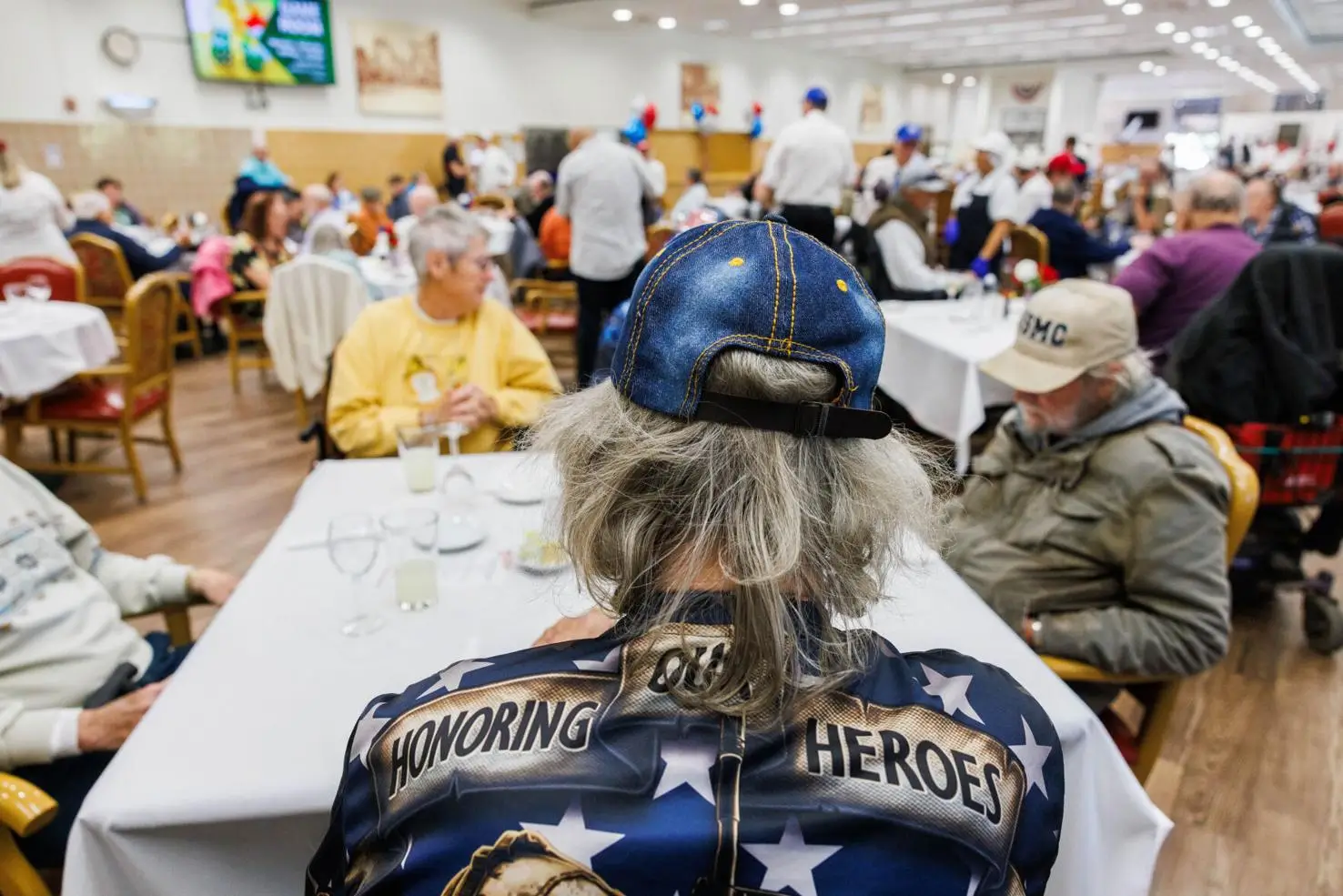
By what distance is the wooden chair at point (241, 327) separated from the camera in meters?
5.43

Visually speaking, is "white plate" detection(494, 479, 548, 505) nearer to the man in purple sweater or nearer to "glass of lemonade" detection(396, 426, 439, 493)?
"glass of lemonade" detection(396, 426, 439, 493)

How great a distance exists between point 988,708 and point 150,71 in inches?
445

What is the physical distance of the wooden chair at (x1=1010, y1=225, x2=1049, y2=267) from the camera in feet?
15.7

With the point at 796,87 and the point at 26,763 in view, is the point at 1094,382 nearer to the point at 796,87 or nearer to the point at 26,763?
the point at 26,763

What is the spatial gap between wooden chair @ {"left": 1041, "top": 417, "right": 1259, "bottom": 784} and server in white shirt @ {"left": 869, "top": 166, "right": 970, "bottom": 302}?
2963 mm

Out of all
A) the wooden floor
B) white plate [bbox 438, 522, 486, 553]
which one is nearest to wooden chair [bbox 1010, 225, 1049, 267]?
the wooden floor

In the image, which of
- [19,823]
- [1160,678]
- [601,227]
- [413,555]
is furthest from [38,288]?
[1160,678]

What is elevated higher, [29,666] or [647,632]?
[647,632]

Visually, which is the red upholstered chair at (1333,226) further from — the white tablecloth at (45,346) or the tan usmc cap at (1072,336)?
the white tablecloth at (45,346)

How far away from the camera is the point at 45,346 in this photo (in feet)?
11.6

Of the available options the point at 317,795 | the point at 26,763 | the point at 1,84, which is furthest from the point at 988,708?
the point at 1,84

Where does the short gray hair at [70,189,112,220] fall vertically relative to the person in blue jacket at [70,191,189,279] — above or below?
above

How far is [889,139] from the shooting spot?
21.5m

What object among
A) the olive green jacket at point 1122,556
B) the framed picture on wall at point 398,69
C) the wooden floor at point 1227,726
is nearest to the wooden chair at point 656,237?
the wooden floor at point 1227,726
